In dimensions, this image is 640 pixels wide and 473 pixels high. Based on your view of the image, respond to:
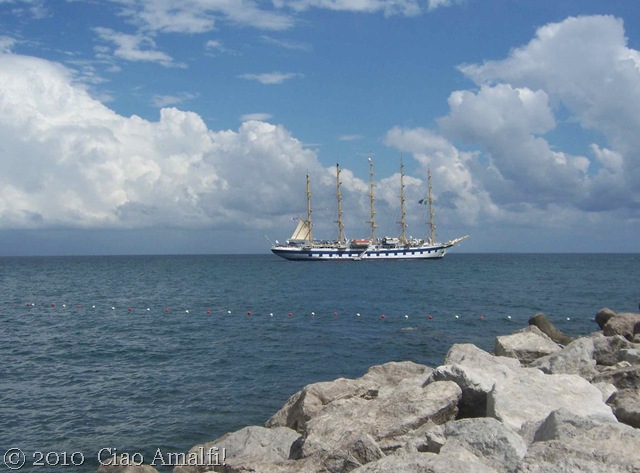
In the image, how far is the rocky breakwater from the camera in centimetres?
596

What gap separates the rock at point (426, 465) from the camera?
228 inches

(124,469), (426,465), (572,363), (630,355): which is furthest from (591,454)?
(630,355)

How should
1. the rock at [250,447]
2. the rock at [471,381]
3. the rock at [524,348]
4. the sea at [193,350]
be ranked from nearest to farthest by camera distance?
the rock at [250,447], the rock at [471,381], the sea at [193,350], the rock at [524,348]

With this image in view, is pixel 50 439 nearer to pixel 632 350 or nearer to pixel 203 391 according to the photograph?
pixel 203 391

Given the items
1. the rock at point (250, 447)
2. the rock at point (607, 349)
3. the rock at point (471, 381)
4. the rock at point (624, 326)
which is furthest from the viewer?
the rock at point (624, 326)

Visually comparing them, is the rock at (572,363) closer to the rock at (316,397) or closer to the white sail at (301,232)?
the rock at (316,397)

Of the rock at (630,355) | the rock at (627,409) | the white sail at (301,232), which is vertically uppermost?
the white sail at (301,232)

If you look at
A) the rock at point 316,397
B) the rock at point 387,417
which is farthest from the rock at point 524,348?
the rock at point 387,417

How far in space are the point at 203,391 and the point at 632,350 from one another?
12.3 metres

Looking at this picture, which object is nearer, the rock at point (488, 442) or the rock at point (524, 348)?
the rock at point (488, 442)

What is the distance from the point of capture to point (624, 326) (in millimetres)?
22438

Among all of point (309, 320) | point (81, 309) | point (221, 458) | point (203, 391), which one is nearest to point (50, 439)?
point (203, 391)

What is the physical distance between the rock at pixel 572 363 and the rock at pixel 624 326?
912 cm

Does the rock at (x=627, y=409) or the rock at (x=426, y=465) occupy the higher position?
the rock at (x=426, y=465)
